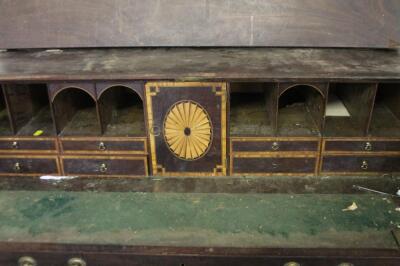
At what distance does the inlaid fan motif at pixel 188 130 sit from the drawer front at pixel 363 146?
56cm

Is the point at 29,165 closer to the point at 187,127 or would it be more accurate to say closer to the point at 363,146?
the point at 187,127

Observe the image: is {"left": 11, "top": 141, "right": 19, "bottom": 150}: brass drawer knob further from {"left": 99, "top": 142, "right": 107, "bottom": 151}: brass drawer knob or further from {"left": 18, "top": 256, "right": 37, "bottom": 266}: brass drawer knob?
A: {"left": 18, "top": 256, "right": 37, "bottom": 266}: brass drawer knob

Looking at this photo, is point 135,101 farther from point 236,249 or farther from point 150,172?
point 236,249

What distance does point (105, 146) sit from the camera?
1889mm

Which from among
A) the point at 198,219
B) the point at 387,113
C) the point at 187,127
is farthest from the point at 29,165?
the point at 387,113

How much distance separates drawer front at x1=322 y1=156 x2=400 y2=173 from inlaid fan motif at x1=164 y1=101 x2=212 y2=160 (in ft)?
1.85

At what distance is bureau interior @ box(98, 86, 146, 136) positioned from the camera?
190cm

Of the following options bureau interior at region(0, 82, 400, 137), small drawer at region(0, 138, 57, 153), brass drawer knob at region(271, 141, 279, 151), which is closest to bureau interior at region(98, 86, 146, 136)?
bureau interior at region(0, 82, 400, 137)

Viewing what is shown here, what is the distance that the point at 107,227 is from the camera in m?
1.50

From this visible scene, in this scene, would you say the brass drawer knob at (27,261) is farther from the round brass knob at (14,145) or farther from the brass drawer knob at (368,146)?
the brass drawer knob at (368,146)

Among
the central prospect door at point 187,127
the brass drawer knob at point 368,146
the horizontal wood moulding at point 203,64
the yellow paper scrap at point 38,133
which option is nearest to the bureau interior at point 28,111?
the yellow paper scrap at point 38,133

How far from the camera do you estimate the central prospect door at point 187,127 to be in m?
1.76

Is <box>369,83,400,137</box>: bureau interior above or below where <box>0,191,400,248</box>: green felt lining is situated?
above

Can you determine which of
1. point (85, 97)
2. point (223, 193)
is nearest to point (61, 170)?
point (85, 97)
